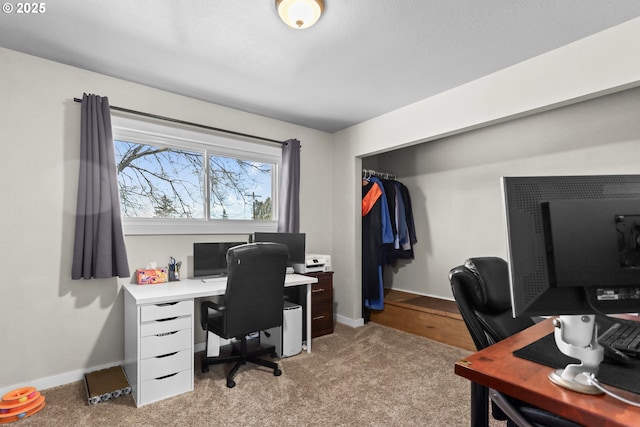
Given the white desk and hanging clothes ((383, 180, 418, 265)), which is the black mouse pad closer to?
the white desk

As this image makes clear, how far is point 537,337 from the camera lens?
1.26m

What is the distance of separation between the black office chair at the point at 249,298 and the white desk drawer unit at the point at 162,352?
0.23 meters

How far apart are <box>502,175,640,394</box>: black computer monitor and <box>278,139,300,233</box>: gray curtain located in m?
2.83

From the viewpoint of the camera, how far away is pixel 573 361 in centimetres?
103

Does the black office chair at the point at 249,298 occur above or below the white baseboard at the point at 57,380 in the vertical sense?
above

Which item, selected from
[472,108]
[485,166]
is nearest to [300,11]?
[472,108]

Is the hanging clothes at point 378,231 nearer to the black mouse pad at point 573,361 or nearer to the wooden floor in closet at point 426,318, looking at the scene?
the wooden floor in closet at point 426,318

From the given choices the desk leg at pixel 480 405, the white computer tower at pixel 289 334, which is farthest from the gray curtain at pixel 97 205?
the desk leg at pixel 480 405

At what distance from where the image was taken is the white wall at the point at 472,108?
2.05 metres

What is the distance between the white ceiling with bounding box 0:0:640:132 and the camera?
189cm

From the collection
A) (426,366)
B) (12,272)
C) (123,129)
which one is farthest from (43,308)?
(426,366)

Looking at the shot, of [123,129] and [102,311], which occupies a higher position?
[123,129]

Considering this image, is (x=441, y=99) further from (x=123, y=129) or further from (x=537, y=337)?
(x=123, y=129)

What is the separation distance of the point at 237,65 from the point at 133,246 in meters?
1.74
